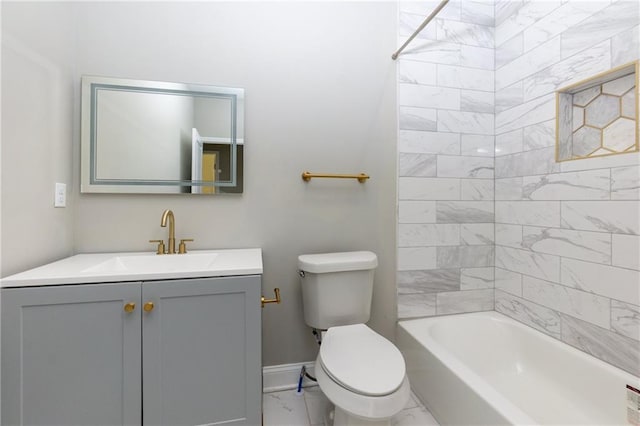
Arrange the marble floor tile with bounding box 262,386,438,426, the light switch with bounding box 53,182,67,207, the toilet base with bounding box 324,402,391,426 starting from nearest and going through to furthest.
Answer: the toilet base with bounding box 324,402,391,426 → the light switch with bounding box 53,182,67,207 → the marble floor tile with bounding box 262,386,438,426

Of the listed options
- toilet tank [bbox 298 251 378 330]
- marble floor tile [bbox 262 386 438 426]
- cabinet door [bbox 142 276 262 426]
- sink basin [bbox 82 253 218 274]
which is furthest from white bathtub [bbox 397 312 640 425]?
sink basin [bbox 82 253 218 274]

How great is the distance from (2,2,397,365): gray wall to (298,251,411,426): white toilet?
0.22 m

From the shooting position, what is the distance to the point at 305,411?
146 cm

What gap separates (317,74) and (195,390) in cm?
167

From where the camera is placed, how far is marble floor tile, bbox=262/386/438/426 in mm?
1392

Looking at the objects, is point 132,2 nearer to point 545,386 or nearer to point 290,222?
point 290,222

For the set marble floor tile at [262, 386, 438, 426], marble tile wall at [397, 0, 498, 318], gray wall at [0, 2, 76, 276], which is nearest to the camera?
gray wall at [0, 2, 76, 276]

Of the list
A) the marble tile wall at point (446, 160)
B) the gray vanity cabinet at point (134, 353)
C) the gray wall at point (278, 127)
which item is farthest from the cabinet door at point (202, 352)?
the marble tile wall at point (446, 160)

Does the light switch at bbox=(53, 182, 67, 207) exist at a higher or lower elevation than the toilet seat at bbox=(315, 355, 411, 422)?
higher

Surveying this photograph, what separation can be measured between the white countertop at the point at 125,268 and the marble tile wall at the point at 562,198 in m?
1.54

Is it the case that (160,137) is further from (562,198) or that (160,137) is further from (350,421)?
(562,198)

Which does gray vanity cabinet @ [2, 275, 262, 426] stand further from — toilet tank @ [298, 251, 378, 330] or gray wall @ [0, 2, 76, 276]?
toilet tank @ [298, 251, 378, 330]

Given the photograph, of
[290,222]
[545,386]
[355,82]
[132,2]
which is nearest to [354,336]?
[290,222]

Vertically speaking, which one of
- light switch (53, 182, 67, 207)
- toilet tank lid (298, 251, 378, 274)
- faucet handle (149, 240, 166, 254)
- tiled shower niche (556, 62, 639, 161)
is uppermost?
tiled shower niche (556, 62, 639, 161)
